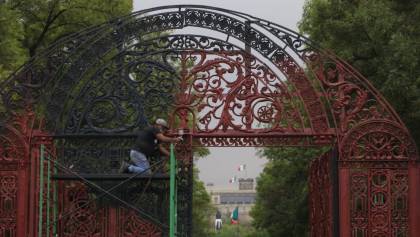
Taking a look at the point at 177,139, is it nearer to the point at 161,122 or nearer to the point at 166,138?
the point at 166,138

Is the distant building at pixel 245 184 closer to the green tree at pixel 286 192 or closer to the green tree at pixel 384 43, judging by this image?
the green tree at pixel 286 192

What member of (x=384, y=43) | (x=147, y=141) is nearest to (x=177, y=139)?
(x=147, y=141)

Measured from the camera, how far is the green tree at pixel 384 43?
1725cm

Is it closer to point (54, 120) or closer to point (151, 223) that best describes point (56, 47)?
point (54, 120)

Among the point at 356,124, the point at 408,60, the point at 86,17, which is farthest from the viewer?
the point at 86,17

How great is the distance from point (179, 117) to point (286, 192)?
19.1 meters

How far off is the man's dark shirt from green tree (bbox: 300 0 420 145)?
5.52 metres

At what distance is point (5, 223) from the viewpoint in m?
14.2

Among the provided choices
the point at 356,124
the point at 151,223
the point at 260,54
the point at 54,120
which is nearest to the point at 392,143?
the point at 356,124

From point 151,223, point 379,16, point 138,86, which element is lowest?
point 151,223

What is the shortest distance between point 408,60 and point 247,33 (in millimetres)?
4188

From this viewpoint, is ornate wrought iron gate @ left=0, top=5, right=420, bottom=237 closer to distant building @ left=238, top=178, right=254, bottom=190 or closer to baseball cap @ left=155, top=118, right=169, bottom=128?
baseball cap @ left=155, top=118, right=169, bottom=128

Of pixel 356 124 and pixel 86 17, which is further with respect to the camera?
pixel 86 17

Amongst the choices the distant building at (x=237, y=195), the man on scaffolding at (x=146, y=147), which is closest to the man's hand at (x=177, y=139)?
the man on scaffolding at (x=146, y=147)
